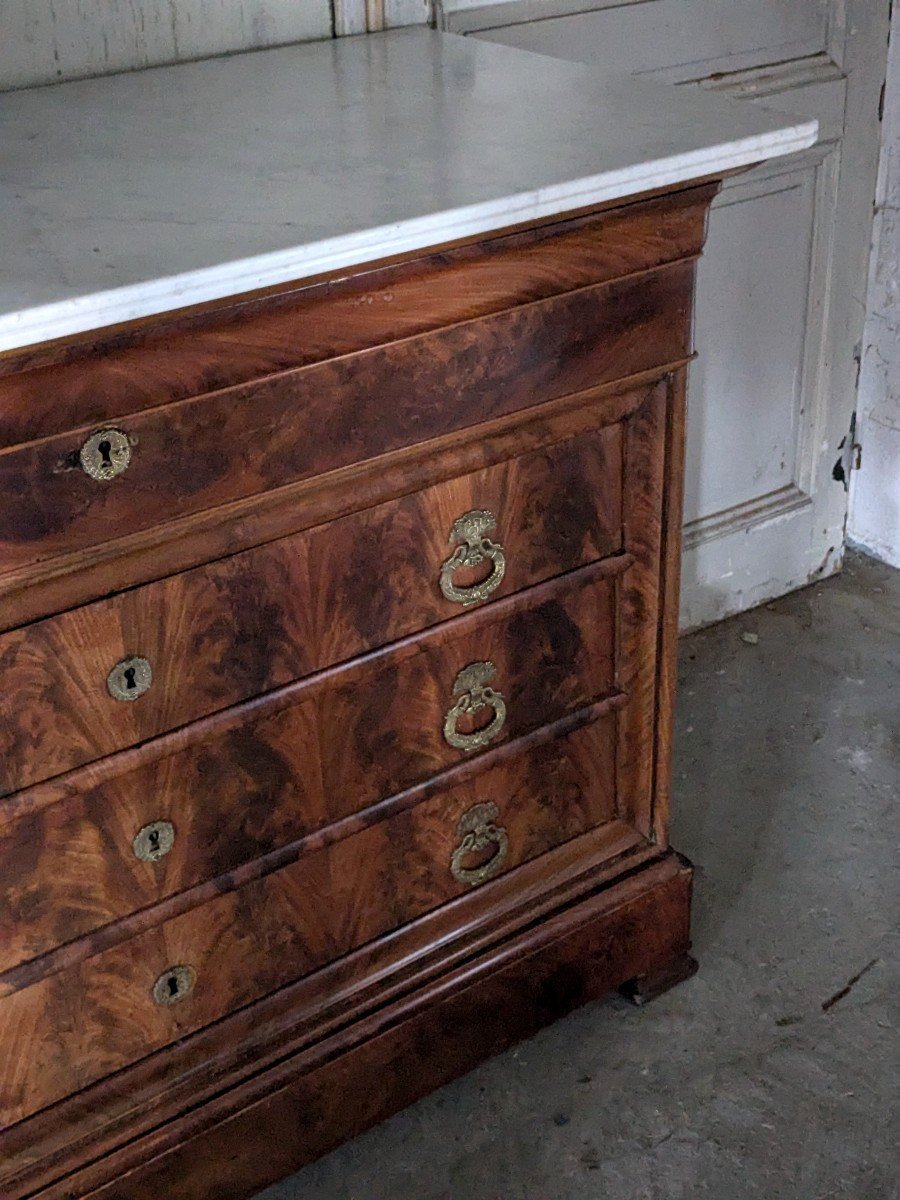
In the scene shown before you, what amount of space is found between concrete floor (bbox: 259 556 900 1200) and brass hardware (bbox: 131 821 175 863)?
0.50m

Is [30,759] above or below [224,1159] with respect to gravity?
above

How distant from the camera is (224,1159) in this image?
1415 millimetres

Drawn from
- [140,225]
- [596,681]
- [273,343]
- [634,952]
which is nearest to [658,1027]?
[634,952]

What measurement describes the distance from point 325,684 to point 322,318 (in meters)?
0.36

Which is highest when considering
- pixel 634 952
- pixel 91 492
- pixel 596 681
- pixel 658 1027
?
pixel 91 492

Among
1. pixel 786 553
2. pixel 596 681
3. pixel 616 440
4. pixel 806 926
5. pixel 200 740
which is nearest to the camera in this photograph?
pixel 200 740

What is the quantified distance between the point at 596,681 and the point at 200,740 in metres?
0.47

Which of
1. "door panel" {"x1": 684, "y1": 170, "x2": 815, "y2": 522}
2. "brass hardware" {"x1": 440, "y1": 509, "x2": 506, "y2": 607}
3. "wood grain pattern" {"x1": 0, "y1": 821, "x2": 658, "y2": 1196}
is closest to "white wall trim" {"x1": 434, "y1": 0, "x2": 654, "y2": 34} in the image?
"door panel" {"x1": 684, "y1": 170, "x2": 815, "y2": 522}

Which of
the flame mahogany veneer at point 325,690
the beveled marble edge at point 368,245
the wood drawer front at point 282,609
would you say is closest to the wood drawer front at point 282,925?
the flame mahogany veneer at point 325,690

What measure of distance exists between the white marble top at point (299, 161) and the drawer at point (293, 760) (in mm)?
414

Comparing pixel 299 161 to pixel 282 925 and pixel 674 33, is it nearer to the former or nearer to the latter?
pixel 282 925

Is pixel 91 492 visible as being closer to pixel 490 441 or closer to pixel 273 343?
pixel 273 343

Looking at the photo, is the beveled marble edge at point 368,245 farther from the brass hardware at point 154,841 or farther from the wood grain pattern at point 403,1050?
the wood grain pattern at point 403,1050

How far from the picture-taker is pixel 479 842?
58.7 inches
